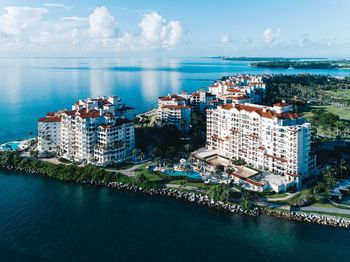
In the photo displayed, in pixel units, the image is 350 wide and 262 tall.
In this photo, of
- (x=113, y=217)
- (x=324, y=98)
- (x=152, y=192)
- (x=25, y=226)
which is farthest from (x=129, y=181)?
(x=324, y=98)

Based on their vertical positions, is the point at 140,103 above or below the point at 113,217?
above

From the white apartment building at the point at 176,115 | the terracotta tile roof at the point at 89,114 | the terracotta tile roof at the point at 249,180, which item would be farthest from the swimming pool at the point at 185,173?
the white apartment building at the point at 176,115

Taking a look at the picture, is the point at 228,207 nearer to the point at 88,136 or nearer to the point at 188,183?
the point at 188,183

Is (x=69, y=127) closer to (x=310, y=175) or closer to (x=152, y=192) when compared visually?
(x=152, y=192)

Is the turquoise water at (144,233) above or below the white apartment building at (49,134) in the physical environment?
below

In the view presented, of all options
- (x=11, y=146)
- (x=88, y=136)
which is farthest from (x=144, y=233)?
(x=11, y=146)

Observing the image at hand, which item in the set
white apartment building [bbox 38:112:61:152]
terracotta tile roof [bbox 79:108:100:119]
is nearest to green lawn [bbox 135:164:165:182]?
terracotta tile roof [bbox 79:108:100:119]

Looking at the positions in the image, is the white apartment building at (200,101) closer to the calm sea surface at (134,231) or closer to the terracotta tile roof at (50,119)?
the terracotta tile roof at (50,119)
